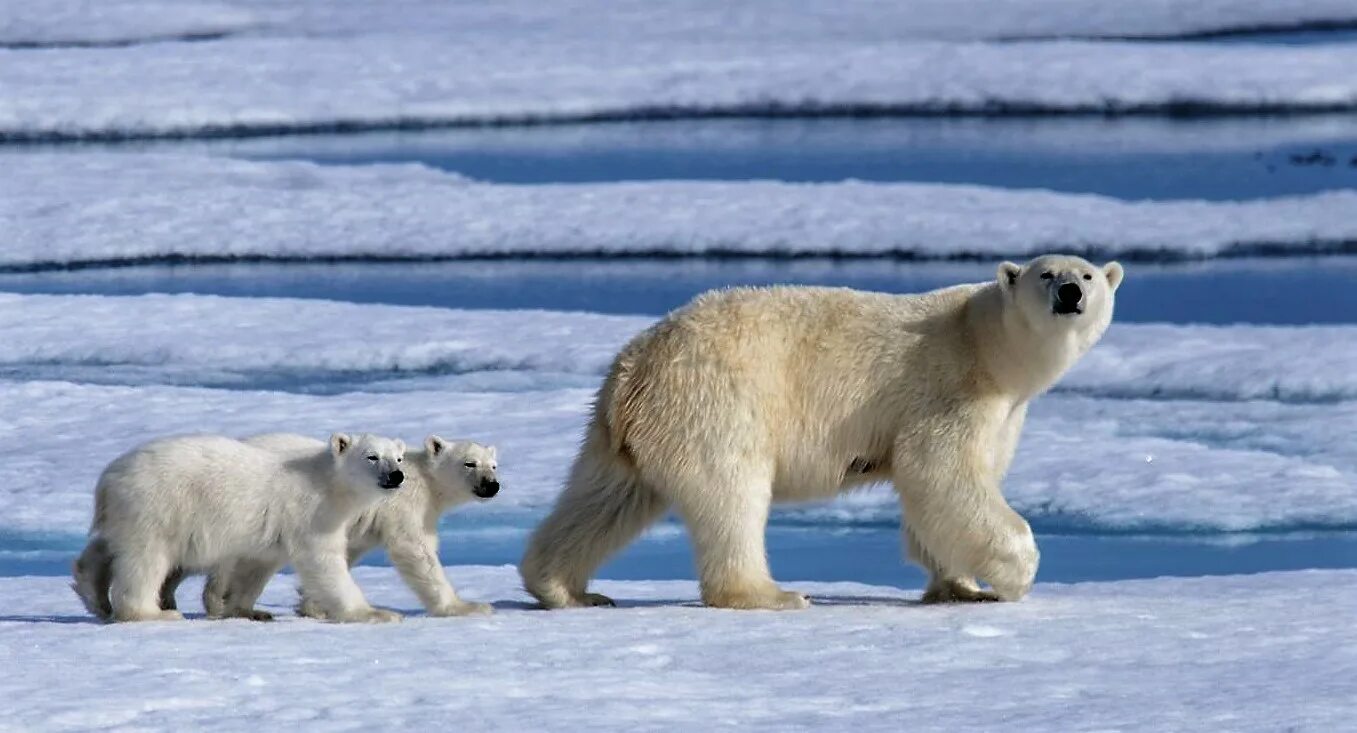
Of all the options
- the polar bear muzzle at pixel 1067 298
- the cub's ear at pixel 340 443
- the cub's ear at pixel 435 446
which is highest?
the polar bear muzzle at pixel 1067 298

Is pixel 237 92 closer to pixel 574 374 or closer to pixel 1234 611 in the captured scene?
pixel 574 374

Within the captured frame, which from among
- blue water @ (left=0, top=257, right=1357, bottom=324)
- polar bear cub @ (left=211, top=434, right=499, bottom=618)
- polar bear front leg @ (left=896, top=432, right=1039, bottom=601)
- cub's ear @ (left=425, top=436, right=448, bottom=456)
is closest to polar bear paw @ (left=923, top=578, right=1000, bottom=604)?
polar bear front leg @ (left=896, top=432, right=1039, bottom=601)

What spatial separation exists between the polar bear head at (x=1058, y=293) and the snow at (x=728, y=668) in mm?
693

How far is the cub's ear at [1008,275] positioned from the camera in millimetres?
5289

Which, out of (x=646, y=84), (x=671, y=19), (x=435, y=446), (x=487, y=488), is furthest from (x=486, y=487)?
(x=671, y=19)

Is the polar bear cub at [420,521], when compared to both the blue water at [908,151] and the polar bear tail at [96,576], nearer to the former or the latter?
the polar bear tail at [96,576]

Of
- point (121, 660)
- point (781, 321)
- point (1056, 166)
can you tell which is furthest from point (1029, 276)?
point (1056, 166)

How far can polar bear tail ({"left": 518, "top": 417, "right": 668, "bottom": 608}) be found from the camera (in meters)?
5.40

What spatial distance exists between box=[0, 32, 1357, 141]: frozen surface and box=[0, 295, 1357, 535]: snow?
6.80m

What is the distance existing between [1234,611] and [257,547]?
2.29 metres

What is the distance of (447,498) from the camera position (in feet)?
17.6

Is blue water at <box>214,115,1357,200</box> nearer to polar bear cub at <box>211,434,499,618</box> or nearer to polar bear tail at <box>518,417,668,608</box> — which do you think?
Result: polar bear tail at <box>518,417,668,608</box>

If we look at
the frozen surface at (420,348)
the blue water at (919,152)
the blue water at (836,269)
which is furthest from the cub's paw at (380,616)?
the blue water at (919,152)

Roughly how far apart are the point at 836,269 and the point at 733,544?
740cm
